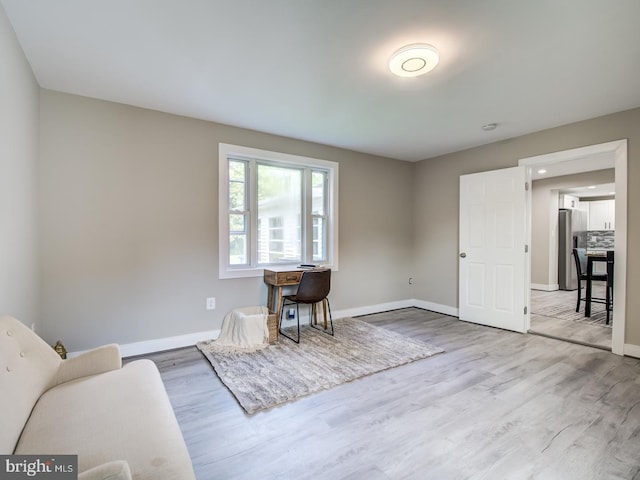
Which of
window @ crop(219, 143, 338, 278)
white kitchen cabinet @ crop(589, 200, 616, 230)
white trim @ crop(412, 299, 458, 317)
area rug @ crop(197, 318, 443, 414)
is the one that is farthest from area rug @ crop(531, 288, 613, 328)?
window @ crop(219, 143, 338, 278)

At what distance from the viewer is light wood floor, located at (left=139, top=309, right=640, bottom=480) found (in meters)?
1.55

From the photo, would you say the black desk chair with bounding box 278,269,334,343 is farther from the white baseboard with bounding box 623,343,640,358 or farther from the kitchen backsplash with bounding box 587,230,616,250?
the kitchen backsplash with bounding box 587,230,616,250

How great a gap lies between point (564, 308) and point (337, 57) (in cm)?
539

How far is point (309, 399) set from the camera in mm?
2209

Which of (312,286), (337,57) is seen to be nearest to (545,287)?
(312,286)

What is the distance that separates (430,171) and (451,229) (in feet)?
3.41

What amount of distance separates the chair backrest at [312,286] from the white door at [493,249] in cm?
218

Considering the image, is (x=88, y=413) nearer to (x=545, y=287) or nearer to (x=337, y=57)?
(x=337, y=57)

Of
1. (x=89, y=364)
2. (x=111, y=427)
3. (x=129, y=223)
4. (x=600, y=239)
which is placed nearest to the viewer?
(x=111, y=427)

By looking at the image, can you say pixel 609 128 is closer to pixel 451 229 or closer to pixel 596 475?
pixel 451 229

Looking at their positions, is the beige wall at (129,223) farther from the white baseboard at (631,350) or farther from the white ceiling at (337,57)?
the white baseboard at (631,350)

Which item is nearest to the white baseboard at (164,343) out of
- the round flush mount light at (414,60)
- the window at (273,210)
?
the window at (273,210)

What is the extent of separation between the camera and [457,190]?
177 inches

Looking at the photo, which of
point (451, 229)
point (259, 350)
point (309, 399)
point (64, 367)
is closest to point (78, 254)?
point (64, 367)
